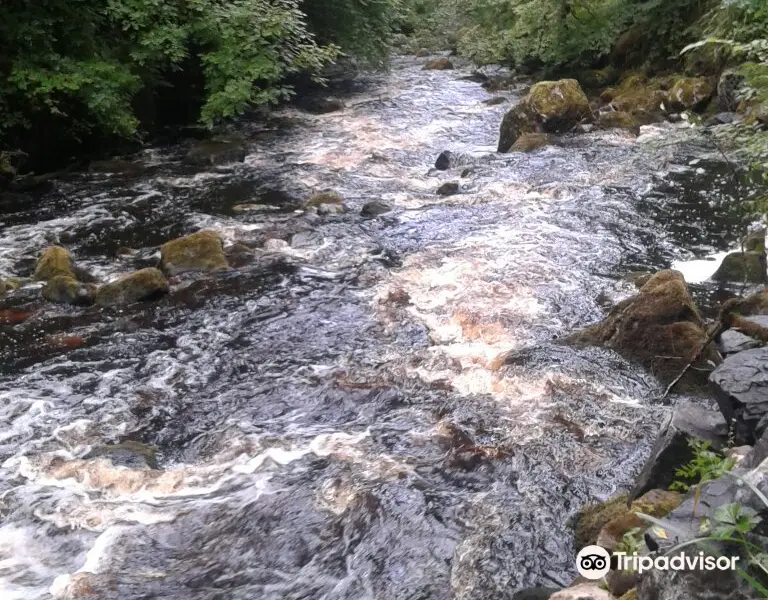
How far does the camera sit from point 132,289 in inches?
324

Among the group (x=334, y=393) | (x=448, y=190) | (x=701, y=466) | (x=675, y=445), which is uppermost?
(x=701, y=466)

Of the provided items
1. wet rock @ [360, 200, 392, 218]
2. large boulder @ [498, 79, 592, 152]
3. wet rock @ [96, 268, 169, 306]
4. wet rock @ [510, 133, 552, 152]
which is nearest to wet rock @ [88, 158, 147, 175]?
wet rock @ [360, 200, 392, 218]

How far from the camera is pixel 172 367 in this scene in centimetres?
691

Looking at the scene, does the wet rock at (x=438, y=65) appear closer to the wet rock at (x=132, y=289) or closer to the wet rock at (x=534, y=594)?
the wet rock at (x=132, y=289)

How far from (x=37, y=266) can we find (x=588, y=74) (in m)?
14.3

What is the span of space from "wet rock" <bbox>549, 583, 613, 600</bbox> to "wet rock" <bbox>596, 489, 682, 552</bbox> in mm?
353

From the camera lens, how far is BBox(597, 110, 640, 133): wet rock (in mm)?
14367

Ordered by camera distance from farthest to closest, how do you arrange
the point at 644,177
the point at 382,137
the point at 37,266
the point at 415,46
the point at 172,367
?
the point at 415,46 < the point at 382,137 < the point at 644,177 < the point at 37,266 < the point at 172,367

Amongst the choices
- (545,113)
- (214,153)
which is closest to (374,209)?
(214,153)

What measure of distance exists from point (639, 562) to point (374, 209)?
8450 mm

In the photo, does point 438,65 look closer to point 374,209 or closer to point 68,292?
point 374,209

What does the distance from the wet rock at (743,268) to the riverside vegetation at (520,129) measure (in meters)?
0.02

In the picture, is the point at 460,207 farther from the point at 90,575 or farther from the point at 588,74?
the point at 588,74

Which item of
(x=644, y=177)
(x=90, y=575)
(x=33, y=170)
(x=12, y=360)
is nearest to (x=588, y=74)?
(x=644, y=177)
